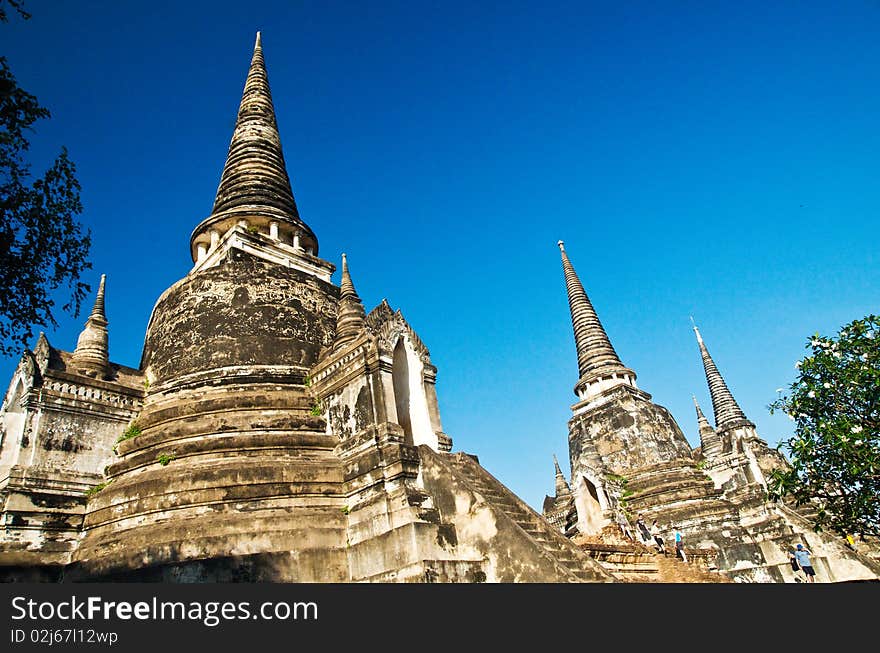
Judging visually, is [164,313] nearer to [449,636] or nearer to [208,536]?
[208,536]

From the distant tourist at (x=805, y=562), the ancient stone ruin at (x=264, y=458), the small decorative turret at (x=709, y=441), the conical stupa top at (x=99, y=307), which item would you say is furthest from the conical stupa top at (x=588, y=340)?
the conical stupa top at (x=99, y=307)

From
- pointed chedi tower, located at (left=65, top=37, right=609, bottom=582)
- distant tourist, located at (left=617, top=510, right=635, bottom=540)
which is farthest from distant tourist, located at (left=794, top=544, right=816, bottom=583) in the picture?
pointed chedi tower, located at (left=65, top=37, right=609, bottom=582)

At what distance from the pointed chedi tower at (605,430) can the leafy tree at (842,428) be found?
830cm

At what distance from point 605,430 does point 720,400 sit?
9126 millimetres

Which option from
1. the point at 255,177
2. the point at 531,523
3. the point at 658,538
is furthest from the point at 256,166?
the point at 658,538

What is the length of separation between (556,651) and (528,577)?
3.28 metres

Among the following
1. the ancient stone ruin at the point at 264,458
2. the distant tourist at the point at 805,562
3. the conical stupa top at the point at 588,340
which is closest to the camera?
the ancient stone ruin at the point at 264,458

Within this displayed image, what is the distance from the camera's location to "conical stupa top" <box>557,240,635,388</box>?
89.8 feet

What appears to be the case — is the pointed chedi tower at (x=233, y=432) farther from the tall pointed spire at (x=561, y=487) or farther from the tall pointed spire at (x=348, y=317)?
the tall pointed spire at (x=561, y=487)

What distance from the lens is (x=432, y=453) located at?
11031 mm

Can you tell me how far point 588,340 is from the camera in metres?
28.7

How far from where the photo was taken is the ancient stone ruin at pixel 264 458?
999 cm

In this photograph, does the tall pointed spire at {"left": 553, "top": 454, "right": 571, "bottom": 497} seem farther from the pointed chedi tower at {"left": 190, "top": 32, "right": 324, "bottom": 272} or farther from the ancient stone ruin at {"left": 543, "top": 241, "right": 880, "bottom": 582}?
the pointed chedi tower at {"left": 190, "top": 32, "right": 324, "bottom": 272}

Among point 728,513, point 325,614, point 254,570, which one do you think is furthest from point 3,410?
point 728,513
